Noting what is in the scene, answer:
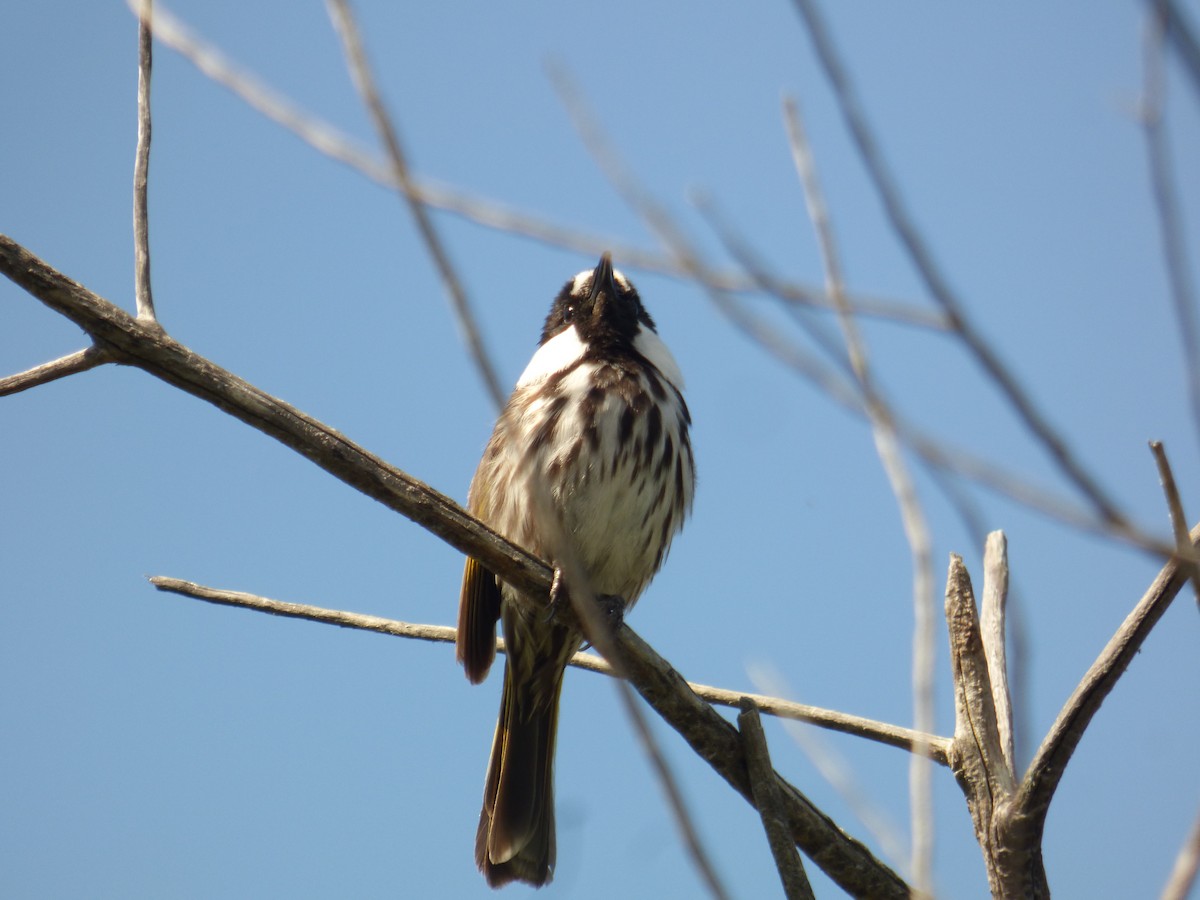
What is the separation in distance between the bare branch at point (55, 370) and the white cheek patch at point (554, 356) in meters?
2.40

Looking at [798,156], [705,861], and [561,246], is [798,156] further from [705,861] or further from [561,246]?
[705,861]

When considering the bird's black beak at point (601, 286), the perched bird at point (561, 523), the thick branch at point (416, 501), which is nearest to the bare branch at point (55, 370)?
the thick branch at point (416, 501)

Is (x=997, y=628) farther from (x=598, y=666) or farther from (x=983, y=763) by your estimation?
(x=598, y=666)

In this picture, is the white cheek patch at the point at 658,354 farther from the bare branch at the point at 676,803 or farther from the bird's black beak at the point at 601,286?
the bare branch at the point at 676,803

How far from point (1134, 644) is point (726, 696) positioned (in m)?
1.53

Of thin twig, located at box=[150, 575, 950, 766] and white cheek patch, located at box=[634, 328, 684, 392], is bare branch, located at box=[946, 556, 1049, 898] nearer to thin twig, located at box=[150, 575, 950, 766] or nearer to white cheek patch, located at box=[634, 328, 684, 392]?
thin twig, located at box=[150, 575, 950, 766]

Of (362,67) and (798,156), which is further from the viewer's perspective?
(798,156)

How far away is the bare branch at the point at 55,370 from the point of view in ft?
9.72

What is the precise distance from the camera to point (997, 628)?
12.1 ft

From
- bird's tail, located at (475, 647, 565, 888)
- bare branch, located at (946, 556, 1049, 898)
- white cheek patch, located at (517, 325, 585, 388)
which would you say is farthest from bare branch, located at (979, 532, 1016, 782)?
white cheek patch, located at (517, 325, 585, 388)

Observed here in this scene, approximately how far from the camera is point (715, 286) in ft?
5.63

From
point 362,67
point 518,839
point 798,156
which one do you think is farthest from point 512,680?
point 362,67

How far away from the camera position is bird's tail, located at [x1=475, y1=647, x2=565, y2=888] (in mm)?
4914

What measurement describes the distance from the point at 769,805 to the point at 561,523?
60.2 inches
